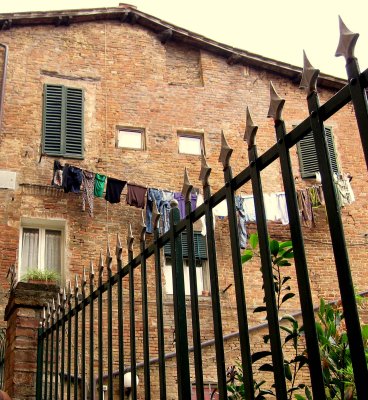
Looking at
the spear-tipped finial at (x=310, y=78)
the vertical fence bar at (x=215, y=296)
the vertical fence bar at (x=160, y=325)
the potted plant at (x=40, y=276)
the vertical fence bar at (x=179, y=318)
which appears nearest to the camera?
the spear-tipped finial at (x=310, y=78)

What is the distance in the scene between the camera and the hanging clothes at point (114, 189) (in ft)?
40.4

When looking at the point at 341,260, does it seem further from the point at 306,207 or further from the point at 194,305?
the point at 306,207

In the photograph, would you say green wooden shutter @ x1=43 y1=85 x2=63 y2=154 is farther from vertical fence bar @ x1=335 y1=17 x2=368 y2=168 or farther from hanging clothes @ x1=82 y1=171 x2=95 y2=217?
vertical fence bar @ x1=335 y1=17 x2=368 y2=168

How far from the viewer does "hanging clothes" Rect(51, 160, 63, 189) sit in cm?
1219

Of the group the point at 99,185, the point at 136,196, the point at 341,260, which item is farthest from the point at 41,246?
the point at 341,260

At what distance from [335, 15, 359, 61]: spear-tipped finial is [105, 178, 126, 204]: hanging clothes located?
10594 millimetres

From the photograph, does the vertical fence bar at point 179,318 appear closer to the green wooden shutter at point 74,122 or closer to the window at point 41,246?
the window at point 41,246

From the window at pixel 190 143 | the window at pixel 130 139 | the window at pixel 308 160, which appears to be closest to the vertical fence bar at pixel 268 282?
the window at pixel 130 139

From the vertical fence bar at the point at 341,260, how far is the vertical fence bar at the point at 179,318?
39.9 inches

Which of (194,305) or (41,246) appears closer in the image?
(194,305)

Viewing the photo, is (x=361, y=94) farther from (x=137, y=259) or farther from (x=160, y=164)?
(x=160, y=164)

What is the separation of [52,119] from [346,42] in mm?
12110

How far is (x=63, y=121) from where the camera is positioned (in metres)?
13.4

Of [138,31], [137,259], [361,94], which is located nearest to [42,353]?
[137,259]
